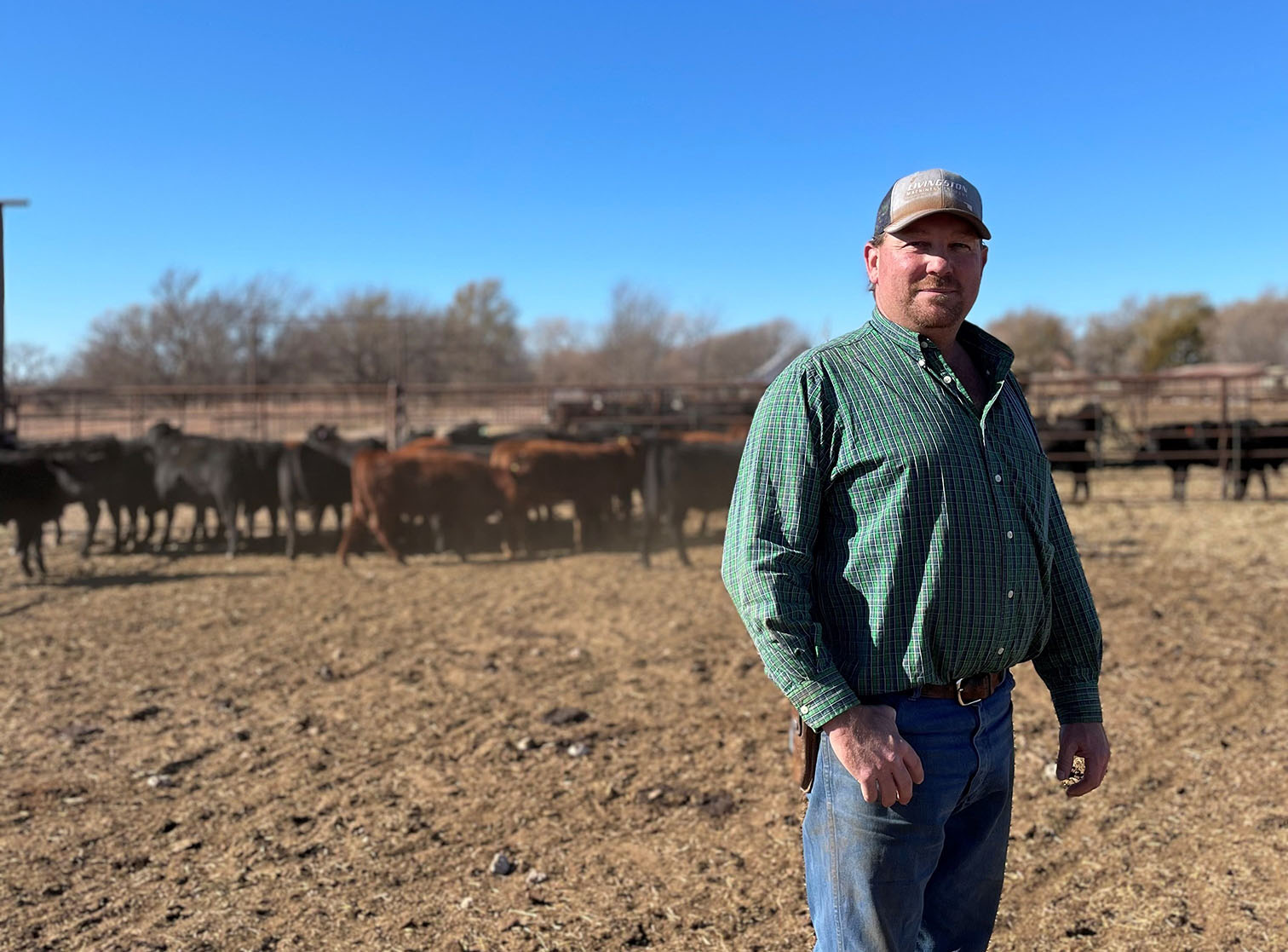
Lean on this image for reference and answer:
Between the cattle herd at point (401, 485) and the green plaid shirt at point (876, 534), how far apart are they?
7695 mm

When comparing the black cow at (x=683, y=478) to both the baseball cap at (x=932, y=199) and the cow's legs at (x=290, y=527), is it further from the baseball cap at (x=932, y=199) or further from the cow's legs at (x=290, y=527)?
the baseball cap at (x=932, y=199)

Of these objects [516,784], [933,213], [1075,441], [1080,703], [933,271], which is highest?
[933,213]

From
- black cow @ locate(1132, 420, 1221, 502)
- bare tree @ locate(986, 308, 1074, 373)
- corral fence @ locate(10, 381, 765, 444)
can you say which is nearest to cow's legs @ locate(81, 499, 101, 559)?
corral fence @ locate(10, 381, 765, 444)

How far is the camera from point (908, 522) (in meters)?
1.74

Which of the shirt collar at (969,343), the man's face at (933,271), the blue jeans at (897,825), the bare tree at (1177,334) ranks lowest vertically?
the blue jeans at (897,825)

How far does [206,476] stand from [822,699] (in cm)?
1078

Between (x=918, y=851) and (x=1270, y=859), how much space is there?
2.34m

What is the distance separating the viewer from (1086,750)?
2.05 meters

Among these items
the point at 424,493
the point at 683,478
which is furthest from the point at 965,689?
the point at 424,493

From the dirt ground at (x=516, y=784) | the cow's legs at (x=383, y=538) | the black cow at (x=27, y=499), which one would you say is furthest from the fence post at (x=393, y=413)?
the dirt ground at (x=516, y=784)

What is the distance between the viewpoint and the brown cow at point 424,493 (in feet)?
33.0

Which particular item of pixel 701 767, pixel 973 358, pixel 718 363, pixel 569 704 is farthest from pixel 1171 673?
pixel 718 363

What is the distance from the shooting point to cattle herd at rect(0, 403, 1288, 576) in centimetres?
1011

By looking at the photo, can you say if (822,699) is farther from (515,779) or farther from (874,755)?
(515,779)
